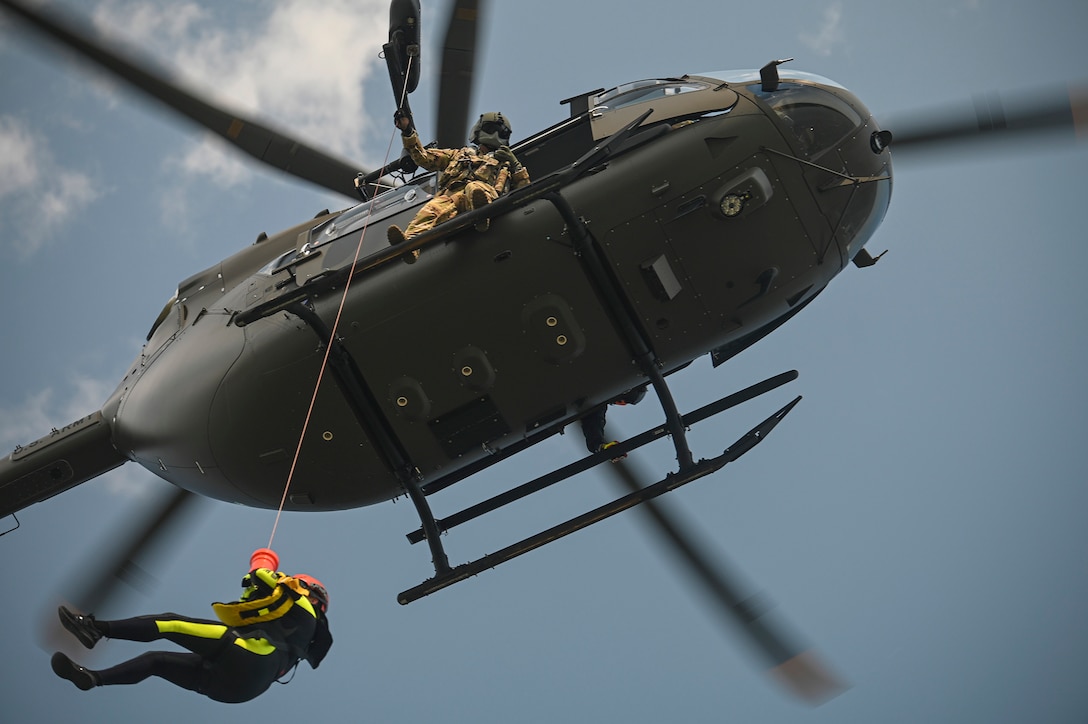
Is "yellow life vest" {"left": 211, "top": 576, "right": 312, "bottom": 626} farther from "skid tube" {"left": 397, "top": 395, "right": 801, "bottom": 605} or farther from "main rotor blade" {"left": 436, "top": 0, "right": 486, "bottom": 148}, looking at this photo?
"main rotor blade" {"left": 436, "top": 0, "right": 486, "bottom": 148}

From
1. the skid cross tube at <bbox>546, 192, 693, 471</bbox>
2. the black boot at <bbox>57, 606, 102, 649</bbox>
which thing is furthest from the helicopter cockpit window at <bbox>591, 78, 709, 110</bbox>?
the black boot at <bbox>57, 606, 102, 649</bbox>

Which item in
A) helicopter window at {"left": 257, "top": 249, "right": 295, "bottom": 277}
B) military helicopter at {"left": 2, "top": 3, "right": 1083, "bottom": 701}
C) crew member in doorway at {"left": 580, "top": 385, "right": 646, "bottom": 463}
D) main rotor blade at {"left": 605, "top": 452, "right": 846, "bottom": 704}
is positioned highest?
helicopter window at {"left": 257, "top": 249, "right": 295, "bottom": 277}

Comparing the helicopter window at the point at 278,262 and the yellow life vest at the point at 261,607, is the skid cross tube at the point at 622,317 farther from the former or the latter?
the yellow life vest at the point at 261,607

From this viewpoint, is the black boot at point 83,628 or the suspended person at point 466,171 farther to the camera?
the suspended person at point 466,171

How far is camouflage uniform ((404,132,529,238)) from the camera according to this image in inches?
321

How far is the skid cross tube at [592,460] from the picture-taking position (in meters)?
8.68

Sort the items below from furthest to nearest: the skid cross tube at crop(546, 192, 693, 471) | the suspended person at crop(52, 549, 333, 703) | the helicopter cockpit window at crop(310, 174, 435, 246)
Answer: the helicopter cockpit window at crop(310, 174, 435, 246) → the skid cross tube at crop(546, 192, 693, 471) → the suspended person at crop(52, 549, 333, 703)

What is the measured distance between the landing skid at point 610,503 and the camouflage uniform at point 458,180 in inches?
90.5

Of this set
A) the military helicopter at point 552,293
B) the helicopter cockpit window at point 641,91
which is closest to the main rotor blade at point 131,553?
the military helicopter at point 552,293

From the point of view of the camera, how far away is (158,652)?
7.46 metres

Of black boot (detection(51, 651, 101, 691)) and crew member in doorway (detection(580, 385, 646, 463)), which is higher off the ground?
crew member in doorway (detection(580, 385, 646, 463))

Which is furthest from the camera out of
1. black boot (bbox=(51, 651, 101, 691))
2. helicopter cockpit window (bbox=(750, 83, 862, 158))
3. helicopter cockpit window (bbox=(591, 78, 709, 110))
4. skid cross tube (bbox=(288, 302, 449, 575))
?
helicopter cockpit window (bbox=(591, 78, 709, 110))

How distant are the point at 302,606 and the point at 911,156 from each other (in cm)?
590

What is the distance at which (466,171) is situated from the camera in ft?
27.9
